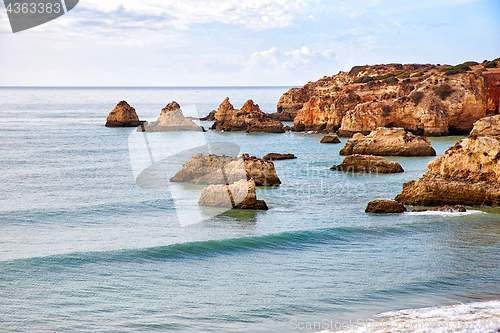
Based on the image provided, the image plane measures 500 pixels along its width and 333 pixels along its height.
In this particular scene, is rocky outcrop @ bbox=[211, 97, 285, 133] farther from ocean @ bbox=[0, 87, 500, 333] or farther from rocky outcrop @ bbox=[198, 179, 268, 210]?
rocky outcrop @ bbox=[198, 179, 268, 210]

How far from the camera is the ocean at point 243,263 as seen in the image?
30.3 ft

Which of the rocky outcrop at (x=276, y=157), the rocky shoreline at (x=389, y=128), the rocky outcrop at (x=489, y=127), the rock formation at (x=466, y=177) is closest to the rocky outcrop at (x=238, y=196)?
the rocky shoreline at (x=389, y=128)

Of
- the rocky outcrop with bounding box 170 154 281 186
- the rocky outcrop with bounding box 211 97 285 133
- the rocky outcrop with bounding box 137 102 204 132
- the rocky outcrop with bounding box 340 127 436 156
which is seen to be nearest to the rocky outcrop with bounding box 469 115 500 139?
the rocky outcrop with bounding box 340 127 436 156

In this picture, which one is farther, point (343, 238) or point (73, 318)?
point (343, 238)

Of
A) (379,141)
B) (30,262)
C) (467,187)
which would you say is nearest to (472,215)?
(467,187)

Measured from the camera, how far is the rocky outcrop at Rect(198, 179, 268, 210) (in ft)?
62.1

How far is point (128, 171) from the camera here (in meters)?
33.0

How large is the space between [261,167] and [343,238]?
10498 mm

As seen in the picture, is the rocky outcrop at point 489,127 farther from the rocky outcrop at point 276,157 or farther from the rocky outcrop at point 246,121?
the rocky outcrop at point 246,121

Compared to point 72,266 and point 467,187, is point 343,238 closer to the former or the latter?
point 467,187

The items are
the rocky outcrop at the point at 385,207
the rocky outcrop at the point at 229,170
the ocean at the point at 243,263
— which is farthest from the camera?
the rocky outcrop at the point at 229,170

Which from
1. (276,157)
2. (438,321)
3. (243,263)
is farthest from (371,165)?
(438,321)

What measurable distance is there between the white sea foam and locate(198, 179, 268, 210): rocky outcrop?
399 inches

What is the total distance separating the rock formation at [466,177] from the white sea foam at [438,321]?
31.3 feet
